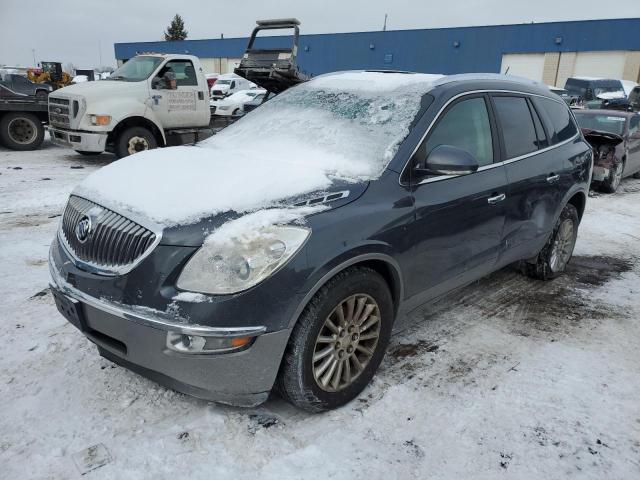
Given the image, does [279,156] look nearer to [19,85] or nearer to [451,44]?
[19,85]

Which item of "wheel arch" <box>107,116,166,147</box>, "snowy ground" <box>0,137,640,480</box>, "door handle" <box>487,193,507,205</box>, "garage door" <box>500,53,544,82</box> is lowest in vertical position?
"snowy ground" <box>0,137,640,480</box>

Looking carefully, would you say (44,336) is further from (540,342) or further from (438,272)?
(540,342)

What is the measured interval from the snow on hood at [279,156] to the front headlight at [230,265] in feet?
A: 0.65

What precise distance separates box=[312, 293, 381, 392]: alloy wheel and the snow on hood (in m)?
0.66

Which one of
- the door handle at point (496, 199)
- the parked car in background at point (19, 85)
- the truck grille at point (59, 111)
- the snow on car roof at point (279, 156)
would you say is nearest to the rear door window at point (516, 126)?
the door handle at point (496, 199)

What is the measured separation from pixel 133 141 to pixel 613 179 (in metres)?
9.14

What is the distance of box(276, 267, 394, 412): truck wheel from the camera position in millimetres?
2557

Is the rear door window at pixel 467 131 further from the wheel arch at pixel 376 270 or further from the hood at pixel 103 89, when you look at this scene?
the hood at pixel 103 89

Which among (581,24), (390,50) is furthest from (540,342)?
(390,50)

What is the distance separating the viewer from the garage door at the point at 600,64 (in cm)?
3144

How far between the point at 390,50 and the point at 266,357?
41311 mm

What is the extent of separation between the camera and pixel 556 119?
15.2 ft

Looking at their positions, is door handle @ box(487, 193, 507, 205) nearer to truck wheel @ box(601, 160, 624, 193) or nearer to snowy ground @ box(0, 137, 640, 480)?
snowy ground @ box(0, 137, 640, 480)

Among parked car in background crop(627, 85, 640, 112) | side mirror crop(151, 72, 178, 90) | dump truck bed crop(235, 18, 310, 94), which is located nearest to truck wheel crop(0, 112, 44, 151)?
side mirror crop(151, 72, 178, 90)
